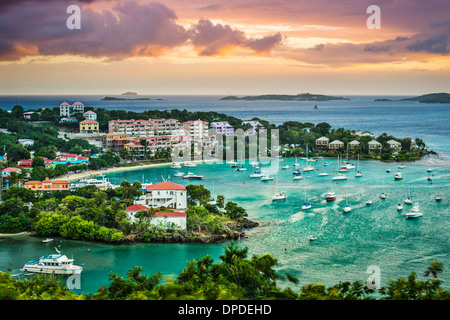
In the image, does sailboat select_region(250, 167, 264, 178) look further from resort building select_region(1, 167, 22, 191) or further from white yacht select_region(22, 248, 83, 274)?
white yacht select_region(22, 248, 83, 274)

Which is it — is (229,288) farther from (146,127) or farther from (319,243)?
(146,127)

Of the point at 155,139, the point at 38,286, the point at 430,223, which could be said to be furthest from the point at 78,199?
the point at 155,139

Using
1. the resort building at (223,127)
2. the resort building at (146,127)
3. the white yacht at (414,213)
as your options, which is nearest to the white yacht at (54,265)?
the white yacht at (414,213)

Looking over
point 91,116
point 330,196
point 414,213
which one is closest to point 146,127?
point 91,116

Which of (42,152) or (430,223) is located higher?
(42,152)

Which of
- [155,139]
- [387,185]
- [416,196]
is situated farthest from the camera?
[155,139]

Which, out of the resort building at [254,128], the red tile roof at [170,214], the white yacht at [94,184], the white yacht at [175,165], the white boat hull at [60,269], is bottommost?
the white boat hull at [60,269]

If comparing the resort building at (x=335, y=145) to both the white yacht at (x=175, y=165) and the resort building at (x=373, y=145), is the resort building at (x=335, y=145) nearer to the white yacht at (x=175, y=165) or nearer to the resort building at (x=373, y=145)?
the resort building at (x=373, y=145)
